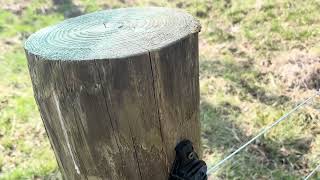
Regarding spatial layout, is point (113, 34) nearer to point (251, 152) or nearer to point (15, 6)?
point (251, 152)

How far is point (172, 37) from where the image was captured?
120 centimetres

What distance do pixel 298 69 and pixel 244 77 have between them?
580 millimetres

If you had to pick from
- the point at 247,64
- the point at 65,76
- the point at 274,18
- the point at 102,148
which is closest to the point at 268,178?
the point at 247,64

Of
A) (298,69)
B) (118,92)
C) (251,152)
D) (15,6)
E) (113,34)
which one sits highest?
(113,34)

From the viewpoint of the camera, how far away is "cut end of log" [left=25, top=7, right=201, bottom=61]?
3.75 ft

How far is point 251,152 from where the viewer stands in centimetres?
331

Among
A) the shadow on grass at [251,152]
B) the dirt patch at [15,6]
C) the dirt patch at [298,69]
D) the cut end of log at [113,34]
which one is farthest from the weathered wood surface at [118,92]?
the dirt patch at [15,6]

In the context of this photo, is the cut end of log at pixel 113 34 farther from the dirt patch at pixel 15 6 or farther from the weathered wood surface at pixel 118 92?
the dirt patch at pixel 15 6

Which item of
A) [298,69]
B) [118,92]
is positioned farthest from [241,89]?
[118,92]

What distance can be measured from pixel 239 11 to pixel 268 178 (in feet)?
10.6

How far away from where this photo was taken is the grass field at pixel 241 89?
3.27 meters

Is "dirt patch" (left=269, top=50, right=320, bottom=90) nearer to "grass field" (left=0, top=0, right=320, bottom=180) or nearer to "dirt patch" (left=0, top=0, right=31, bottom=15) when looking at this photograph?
"grass field" (left=0, top=0, right=320, bottom=180)

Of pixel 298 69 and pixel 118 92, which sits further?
pixel 298 69

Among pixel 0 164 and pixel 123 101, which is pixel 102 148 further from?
pixel 0 164
